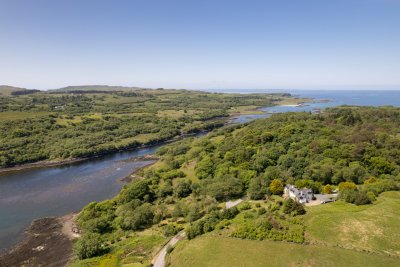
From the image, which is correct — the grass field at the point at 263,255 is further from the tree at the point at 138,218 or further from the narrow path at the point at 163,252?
the tree at the point at 138,218

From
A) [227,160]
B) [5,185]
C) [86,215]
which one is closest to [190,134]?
[227,160]

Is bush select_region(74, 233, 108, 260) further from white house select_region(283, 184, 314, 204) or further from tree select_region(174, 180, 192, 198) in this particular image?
white house select_region(283, 184, 314, 204)

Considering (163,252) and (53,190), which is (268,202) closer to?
(163,252)

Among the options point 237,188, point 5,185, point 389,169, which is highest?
point 389,169

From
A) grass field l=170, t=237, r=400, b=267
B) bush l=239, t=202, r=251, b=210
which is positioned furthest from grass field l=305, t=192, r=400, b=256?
bush l=239, t=202, r=251, b=210

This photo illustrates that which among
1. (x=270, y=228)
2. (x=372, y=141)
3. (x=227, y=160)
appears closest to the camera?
(x=270, y=228)

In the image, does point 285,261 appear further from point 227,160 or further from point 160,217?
point 227,160

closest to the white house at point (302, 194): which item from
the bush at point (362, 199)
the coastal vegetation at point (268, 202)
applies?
the coastal vegetation at point (268, 202)
